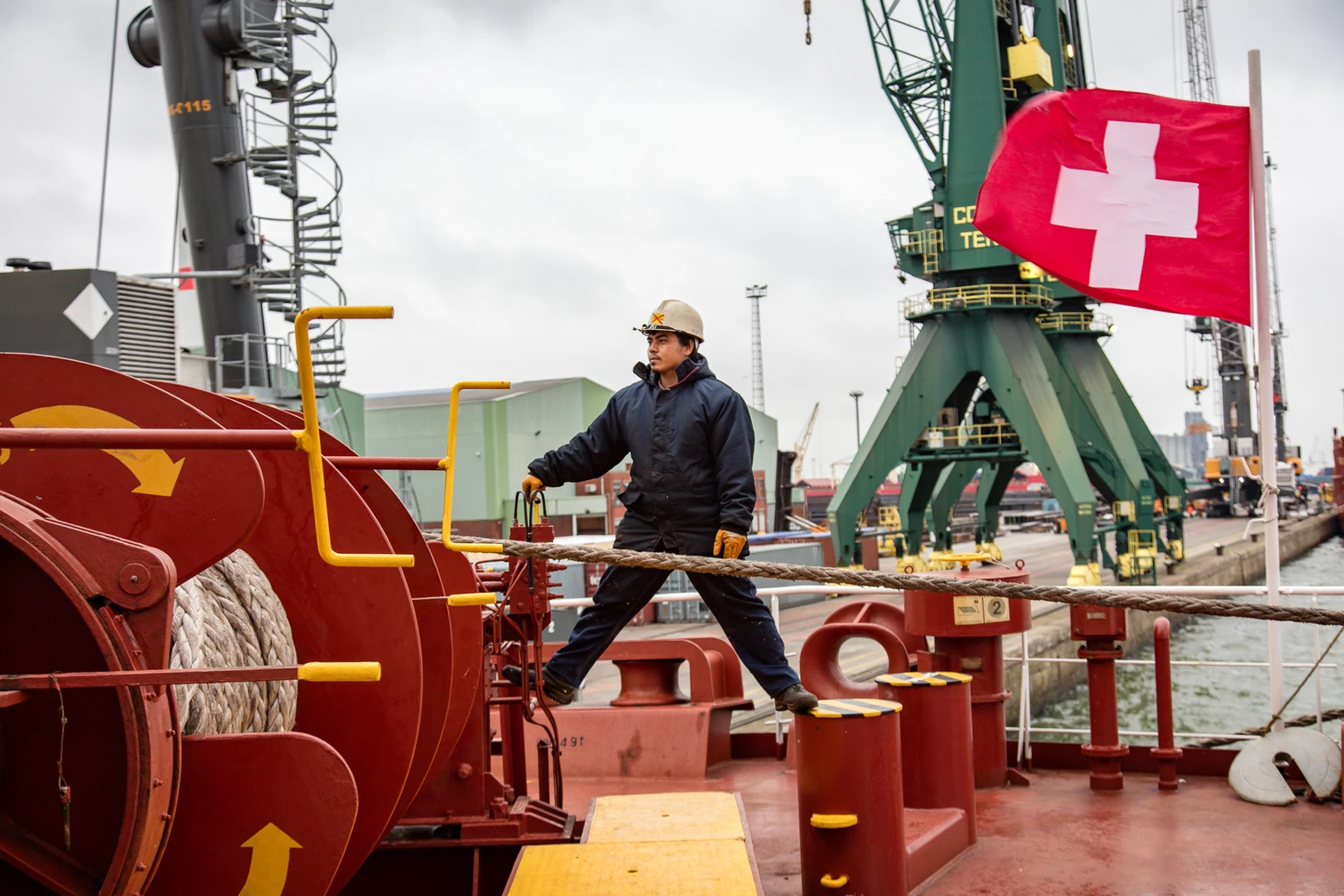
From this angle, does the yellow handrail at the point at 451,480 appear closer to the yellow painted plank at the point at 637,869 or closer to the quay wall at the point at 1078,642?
the yellow painted plank at the point at 637,869

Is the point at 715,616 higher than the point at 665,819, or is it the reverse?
the point at 715,616

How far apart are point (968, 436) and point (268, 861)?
33.3m

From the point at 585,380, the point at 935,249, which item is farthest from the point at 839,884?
the point at 585,380

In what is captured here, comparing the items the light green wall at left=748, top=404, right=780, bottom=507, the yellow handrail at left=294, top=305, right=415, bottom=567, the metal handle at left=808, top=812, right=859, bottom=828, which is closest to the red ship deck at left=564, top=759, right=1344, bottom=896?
the metal handle at left=808, top=812, right=859, bottom=828

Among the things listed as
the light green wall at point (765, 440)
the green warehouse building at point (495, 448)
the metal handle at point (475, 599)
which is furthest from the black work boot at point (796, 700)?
the light green wall at point (765, 440)

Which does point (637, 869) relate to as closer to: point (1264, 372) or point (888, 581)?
point (888, 581)

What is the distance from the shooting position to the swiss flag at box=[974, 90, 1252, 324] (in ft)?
18.9

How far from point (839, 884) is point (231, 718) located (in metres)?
2.14

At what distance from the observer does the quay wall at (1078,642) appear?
78.0 feet

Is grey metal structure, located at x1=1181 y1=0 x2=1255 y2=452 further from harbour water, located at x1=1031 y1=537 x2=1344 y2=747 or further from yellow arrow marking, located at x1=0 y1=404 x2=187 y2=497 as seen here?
yellow arrow marking, located at x1=0 y1=404 x2=187 y2=497

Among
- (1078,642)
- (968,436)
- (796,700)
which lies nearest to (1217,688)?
(1078,642)

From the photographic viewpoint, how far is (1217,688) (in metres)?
25.2

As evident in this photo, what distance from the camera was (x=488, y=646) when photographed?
4.93 metres

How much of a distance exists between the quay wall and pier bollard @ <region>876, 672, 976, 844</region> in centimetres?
382
